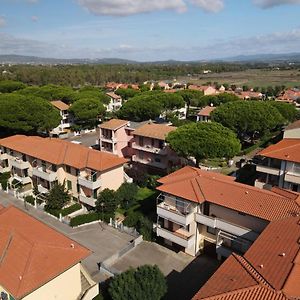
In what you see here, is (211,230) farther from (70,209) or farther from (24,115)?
(24,115)

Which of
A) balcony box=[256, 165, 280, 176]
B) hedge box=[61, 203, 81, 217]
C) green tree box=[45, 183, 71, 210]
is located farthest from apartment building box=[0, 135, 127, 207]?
balcony box=[256, 165, 280, 176]

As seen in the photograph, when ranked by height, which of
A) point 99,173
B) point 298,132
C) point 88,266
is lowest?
point 88,266

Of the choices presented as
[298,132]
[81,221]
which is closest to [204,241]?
[81,221]

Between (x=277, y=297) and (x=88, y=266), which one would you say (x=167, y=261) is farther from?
(x=277, y=297)

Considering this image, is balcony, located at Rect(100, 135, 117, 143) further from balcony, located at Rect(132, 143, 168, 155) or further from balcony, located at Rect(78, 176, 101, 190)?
balcony, located at Rect(78, 176, 101, 190)

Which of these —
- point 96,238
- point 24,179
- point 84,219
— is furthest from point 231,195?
point 24,179

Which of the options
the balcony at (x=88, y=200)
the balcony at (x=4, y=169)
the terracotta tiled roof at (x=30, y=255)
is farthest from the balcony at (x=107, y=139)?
the terracotta tiled roof at (x=30, y=255)
